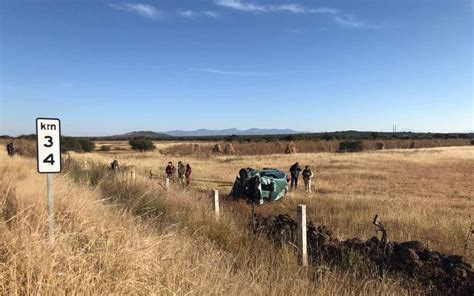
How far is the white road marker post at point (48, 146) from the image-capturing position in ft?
17.7

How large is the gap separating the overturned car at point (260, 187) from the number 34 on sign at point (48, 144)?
13253 millimetres

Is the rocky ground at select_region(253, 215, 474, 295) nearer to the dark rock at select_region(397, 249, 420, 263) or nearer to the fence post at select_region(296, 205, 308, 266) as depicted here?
the dark rock at select_region(397, 249, 420, 263)

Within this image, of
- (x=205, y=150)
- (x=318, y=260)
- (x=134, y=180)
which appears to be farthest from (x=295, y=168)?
(x=205, y=150)

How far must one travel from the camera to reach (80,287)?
3668 millimetres

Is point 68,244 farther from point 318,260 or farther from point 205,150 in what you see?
point 205,150

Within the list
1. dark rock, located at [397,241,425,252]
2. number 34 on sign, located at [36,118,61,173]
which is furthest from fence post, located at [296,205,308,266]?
number 34 on sign, located at [36,118,61,173]

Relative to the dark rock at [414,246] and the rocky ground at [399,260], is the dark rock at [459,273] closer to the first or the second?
the rocky ground at [399,260]

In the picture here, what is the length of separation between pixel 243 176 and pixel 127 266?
16.0m

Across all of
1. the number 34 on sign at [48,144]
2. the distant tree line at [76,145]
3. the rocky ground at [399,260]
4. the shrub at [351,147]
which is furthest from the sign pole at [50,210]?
the distant tree line at [76,145]

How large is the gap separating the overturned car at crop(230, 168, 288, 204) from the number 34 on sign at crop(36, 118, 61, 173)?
522 inches

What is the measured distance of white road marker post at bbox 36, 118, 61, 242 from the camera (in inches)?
212

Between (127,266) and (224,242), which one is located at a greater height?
(127,266)

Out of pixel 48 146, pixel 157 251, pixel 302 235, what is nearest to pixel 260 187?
pixel 302 235

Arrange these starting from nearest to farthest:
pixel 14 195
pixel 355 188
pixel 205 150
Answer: pixel 14 195
pixel 355 188
pixel 205 150
